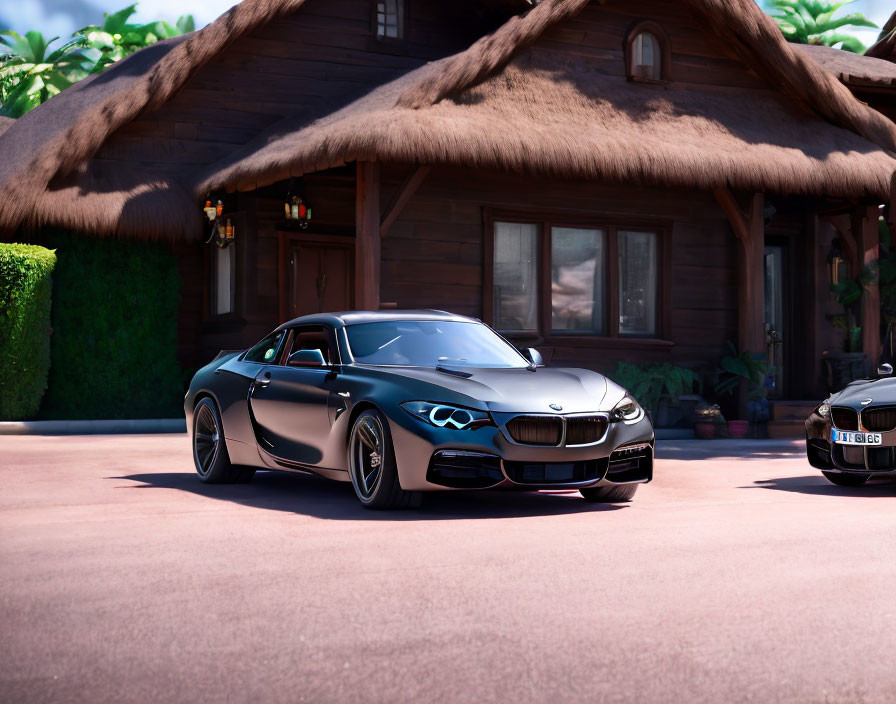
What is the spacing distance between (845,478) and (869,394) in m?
0.88

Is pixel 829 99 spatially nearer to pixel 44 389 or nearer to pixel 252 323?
pixel 252 323

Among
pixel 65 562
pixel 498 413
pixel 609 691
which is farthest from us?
pixel 498 413

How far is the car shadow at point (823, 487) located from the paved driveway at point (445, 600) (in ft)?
2.88

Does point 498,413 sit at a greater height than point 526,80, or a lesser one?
lesser

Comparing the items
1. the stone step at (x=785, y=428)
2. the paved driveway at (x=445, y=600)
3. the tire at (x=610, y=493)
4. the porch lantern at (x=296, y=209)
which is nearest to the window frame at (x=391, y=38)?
the porch lantern at (x=296, y=209)

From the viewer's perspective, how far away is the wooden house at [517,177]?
54.9 ft

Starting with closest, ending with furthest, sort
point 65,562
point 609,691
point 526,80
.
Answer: point 609,691 → point 65,562 → point 526,80

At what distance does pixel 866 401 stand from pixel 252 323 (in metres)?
11.0

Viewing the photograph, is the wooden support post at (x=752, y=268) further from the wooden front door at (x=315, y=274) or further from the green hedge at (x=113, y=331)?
the green hedge at (x=113, y=331)

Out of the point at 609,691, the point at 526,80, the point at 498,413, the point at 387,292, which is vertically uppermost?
the point at 526,80

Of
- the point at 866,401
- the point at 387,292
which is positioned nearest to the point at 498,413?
the point at 866,401

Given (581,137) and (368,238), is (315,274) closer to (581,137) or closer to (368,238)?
(368,238)

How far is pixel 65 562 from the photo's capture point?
248 inches

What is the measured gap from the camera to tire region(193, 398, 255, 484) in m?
10.2
